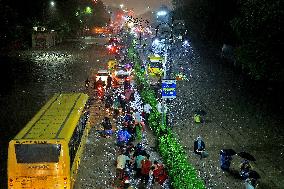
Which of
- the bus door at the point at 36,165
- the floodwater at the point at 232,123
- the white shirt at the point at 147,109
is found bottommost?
the floodwater at the point at 232,123

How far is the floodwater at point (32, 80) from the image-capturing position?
2355 centimetres

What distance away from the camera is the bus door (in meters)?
12.5

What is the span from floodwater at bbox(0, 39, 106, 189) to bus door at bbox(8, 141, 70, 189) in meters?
2.85

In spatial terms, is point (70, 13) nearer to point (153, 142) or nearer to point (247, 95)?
point (247, 95)

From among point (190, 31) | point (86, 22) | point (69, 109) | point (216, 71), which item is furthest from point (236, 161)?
point (86, 22)

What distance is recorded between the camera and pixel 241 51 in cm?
2738

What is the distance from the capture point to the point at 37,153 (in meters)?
12.7

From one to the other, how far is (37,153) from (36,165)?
408mm

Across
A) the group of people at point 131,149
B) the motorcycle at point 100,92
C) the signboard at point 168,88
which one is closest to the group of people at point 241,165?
the group of people at point 131,149

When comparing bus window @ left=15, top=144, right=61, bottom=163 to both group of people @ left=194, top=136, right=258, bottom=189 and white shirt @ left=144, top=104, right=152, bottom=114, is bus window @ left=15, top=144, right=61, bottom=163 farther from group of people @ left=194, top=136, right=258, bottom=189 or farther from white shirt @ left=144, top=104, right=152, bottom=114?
white shirt @ left=144, top=104, right=152, bottom=114

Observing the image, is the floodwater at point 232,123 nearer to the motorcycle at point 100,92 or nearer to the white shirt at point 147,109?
the white shirt at point 147,109

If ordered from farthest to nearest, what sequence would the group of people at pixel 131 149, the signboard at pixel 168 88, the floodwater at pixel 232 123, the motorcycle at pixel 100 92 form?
the motorcycle at pixel 100 92 → the signboard at pixel 168 88 → the floodwater at pixel 232 123 → the group of people at pixel 131 149

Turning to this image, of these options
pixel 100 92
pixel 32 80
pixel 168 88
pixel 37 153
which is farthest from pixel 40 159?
pixel 32 80

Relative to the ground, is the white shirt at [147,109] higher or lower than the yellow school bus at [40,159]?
lower
